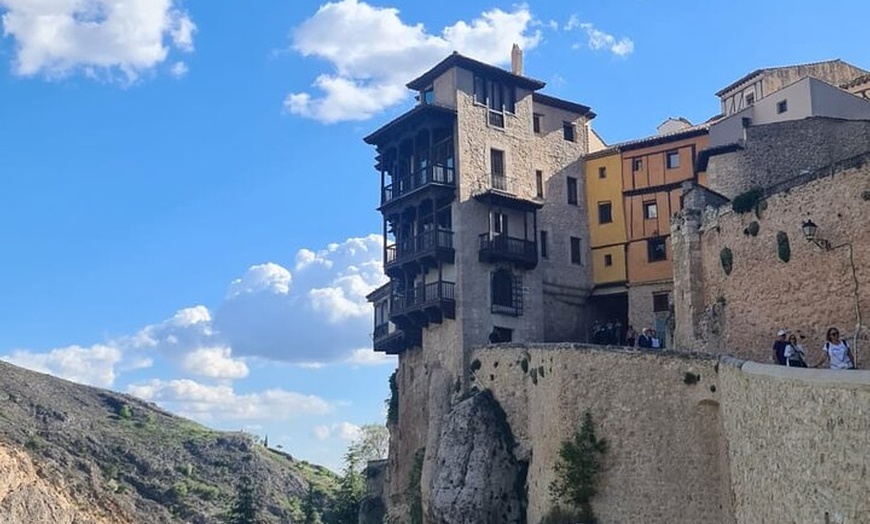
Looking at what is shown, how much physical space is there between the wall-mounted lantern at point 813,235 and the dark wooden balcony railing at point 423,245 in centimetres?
1818

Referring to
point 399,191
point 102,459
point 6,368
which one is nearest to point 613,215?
point 399,191

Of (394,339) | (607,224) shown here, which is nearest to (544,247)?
(607,224)

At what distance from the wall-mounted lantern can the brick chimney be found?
79.7 feet

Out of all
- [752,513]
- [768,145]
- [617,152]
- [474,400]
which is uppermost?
[617,152]

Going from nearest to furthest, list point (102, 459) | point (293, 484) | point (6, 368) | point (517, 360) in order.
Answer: point (517, 360) → point (102, 459) → point (6, 368) → point (293, 484)

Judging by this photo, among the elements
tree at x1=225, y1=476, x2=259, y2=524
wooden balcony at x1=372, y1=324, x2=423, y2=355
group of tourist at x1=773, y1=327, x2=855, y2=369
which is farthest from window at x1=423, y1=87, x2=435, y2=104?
tree at x1=225, y1=476, x2=259, y2=524

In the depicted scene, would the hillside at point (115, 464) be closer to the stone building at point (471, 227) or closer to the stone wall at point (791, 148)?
the stone building at point (471, 227)

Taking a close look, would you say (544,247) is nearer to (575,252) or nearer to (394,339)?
(575,252)

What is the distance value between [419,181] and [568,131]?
902 centimetres

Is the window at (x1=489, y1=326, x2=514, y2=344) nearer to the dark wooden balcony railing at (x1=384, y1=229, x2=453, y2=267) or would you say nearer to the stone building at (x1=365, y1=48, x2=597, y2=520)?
the stone building at (x1=365, y1=48, x2=597, y2=520)

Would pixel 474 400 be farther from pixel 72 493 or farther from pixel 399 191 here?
pixel 72 493

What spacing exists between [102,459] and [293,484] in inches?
1191

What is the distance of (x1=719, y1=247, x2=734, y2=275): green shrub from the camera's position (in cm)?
3291

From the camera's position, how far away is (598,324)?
158ft
